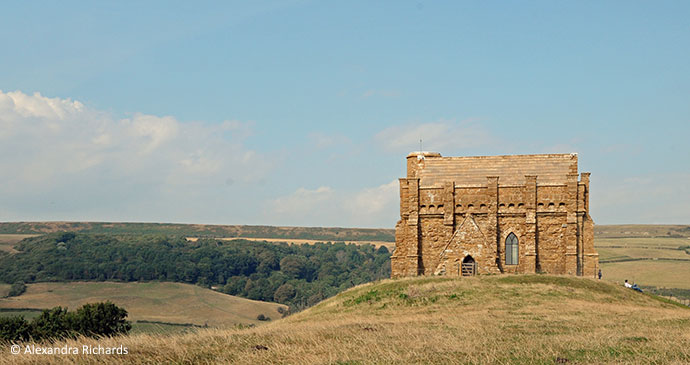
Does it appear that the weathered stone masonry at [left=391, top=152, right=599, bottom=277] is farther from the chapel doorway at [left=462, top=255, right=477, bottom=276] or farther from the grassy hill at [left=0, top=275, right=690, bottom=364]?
the grassy hill at [left=0, top=275, right=690, bottom=364]

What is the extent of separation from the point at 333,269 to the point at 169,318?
7649 centimetres

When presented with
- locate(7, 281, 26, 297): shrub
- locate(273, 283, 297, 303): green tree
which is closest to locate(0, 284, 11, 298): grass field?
locate(7, 281, 26, 297): shrub

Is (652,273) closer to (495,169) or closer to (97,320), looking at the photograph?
(495,169)

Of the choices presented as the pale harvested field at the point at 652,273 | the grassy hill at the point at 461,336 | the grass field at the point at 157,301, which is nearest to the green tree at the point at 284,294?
the grass field at the point at 157,301

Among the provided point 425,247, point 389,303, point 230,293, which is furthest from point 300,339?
point 230,293

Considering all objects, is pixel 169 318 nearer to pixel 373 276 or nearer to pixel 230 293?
pixel 230 293

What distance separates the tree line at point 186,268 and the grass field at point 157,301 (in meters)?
7.52

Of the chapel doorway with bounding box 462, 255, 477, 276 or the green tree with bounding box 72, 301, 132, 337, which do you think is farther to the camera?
the green tree with bounding box 72, 301, 132, 337

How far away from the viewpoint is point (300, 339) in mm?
18031

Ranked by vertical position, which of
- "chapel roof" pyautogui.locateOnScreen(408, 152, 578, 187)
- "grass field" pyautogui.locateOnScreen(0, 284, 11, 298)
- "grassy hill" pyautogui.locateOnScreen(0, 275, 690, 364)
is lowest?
"grass field" pyautogui.locateOnScreen(0, 284, 11, 298)

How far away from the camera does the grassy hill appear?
15.5 meters

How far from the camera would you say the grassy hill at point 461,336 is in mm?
15461

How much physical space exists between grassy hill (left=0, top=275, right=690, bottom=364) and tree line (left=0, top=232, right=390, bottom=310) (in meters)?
99.4

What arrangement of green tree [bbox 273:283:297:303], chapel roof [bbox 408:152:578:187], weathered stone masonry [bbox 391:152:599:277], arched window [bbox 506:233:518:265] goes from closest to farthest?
weathered stone masonry [bbox 391:152:599:277] → arched window [bbox 506:233:518:265] → chapel roof [bbox 408:152:578:187] → green tree [bbox 273:283:297:303]
